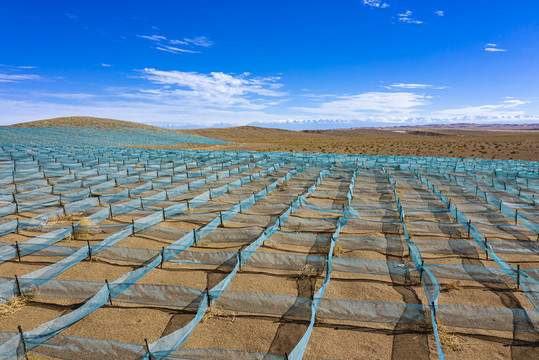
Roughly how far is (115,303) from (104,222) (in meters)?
6.83

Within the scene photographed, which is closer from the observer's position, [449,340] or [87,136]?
[449,340]

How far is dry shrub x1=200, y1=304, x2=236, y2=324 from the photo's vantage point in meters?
6.87

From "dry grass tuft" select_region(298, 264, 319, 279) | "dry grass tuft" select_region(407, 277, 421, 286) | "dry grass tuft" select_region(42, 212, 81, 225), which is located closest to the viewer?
"dry grass tuft" select_region(407, 277, 421, 286)

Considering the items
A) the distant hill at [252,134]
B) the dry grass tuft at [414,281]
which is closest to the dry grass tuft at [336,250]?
the dry grass tuft at [414,281]

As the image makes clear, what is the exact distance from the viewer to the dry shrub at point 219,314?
22.5 feet

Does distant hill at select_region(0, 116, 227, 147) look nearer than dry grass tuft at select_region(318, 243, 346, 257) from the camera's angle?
No

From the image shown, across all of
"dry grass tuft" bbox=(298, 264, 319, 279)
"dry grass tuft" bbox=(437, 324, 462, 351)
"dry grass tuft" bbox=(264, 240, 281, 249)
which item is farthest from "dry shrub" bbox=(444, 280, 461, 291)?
"dry grass tuft" bbox=(264, 240, 281, 249)

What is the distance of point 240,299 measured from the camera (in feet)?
24.0

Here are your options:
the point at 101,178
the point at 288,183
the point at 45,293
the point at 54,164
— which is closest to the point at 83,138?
the point at 54,164

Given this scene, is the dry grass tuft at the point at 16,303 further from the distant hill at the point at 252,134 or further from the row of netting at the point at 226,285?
the distant hill at the point at 252,134

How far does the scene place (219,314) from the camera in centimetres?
698

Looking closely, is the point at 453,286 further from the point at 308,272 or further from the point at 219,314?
the point at 219,314

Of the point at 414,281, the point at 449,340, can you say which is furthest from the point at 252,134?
the point at 449,340

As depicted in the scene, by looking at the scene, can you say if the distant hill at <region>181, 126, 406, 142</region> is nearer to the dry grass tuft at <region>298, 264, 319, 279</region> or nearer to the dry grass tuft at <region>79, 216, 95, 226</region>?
the dry grass tuft at <region>79, 216, 95, 226</region>
